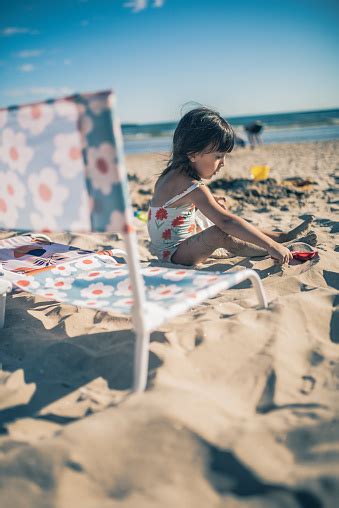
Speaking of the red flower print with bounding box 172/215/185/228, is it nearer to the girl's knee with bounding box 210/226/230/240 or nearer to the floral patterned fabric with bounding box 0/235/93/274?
the girl's knee with bounding box 210/226/230/240

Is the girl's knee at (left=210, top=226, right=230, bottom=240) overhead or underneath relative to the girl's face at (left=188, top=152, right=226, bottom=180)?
underneath

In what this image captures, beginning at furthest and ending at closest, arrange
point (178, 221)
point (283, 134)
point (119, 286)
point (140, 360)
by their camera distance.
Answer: point (283, 134) → point (178, 221) → point (119, 286) → point (140, 360)

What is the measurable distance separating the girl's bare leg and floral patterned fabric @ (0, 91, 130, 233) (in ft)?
5.43

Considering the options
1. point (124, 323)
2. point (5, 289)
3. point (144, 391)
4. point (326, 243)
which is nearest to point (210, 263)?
point (326, 243)

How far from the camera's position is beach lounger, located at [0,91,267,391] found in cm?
146

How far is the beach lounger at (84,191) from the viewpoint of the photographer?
1465 mm

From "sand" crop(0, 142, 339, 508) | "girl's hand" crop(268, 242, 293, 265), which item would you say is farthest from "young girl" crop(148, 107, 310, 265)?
"sand" crop(0, 142, 339, 508)

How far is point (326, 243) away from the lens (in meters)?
3.59

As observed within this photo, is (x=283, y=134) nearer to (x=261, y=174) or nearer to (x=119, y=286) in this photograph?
(x=261, y=174)

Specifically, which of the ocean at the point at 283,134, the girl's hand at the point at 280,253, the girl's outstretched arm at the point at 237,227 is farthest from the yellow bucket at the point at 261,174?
the ocean at the point at 283,134

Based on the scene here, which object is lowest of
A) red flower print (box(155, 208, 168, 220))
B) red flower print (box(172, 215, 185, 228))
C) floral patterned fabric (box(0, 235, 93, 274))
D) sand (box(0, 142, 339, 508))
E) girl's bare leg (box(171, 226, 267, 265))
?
sand (box(0, 142, 339, 508))

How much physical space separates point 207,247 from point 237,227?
390mm

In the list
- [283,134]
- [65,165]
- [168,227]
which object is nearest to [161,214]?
[168,227]

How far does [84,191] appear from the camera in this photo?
5.13 feet
